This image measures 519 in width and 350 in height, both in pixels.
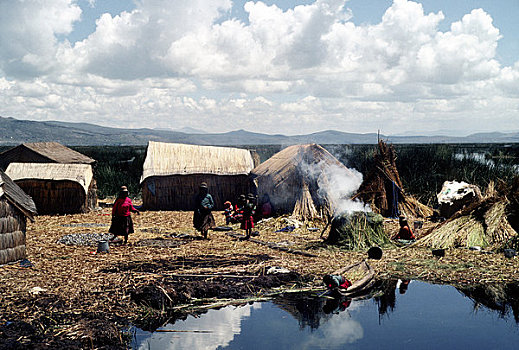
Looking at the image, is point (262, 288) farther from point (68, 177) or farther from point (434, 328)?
point (68, 177)

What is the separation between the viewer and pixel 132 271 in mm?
7285

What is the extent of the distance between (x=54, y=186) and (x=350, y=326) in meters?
12.4

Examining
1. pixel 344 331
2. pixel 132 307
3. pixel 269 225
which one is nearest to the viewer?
pixel 344 331

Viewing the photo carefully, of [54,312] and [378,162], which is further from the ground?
[378,162]

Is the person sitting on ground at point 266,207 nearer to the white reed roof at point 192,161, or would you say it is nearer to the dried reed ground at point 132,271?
the dried reed ground at point 132,271

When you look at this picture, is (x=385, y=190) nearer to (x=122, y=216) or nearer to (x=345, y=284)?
(x=122, y=216)

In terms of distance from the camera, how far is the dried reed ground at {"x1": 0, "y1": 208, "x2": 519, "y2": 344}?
562 cm

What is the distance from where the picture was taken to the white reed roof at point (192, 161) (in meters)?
16.9

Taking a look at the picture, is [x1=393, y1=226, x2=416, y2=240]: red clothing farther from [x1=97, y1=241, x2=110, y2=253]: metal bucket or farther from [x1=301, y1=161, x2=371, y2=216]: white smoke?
[x1=97, y1=241, x2=110, y2=253]: metal bucket

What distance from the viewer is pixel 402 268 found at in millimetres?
7859

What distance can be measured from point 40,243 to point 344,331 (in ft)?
23.2

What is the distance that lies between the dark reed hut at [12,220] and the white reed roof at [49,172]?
24.8 feet

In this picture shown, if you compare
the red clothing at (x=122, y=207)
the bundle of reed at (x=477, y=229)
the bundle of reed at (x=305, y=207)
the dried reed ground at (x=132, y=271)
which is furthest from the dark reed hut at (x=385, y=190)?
the red clothing at (x=122, y=207)

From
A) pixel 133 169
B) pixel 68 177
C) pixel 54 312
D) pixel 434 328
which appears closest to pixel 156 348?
pixel 54 312
